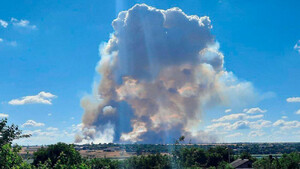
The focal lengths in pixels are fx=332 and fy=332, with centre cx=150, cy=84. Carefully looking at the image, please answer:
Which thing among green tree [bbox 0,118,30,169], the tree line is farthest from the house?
green tree [bbox 0,118,30,169]

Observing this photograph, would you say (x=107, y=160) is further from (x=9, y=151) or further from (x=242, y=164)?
(x=9, y=151)

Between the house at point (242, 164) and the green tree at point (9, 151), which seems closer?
the green tree at point (9, 151)

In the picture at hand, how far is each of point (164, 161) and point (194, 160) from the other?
28854 mm

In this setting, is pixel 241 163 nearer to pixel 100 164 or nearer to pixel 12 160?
pixel 100 164

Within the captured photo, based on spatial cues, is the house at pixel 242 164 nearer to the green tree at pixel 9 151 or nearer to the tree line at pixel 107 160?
the tree line at pixel 107 160

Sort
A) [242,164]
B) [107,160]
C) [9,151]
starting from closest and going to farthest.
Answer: [9,151] < [242,164] < [107,160]

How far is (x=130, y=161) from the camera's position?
110 meters

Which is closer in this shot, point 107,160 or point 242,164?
point 242,164

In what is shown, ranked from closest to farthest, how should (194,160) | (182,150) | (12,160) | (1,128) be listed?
(12,160)
(1,128)
(194,160)
(182,150)

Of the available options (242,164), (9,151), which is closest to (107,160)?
(242,164)

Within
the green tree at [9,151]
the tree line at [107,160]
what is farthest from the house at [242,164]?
the green tree at [9,151]

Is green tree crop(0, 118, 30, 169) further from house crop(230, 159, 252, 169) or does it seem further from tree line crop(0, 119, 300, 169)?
house crop(230, 159, 252, 169)

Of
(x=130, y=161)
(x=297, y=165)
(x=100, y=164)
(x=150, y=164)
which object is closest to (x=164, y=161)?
(x=150, y=164)

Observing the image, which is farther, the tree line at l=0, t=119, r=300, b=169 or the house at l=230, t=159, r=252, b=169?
the house at l=230, t=159, r=252, b=169
